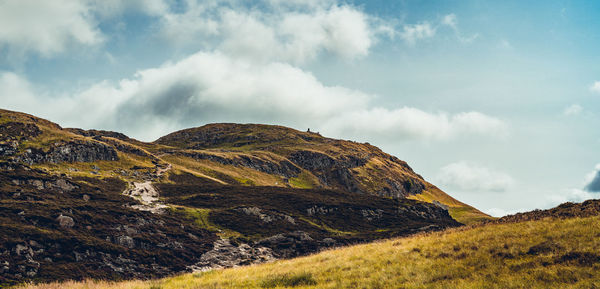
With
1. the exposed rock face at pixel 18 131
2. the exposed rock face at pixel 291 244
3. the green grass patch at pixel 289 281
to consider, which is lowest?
the exposed rock face at pixel 291 244

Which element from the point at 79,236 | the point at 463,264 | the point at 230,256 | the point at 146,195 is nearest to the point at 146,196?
the point at 146,195

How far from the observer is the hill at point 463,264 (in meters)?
12.6

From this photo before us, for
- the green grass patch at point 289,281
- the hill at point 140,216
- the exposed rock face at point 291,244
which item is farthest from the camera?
the exposed rock face at point 291,244

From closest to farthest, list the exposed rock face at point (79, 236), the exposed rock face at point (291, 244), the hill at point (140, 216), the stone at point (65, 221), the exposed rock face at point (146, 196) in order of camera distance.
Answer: the exposed rock face at point (79, 236) < the hill at point (140, 216) < the stone at point (65, 221) < the exposed rock face at point (291, 244) < the exposed rock face at point (146, 196)

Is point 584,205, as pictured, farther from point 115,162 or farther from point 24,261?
point 115,162

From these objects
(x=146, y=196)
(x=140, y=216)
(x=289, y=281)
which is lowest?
(x=140, y=216)

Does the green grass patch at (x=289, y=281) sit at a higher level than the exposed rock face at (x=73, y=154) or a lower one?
lower

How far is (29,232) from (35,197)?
85.1 ft

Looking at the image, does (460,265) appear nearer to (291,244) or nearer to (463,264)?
(463,264)

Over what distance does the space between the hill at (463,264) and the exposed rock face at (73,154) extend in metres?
127

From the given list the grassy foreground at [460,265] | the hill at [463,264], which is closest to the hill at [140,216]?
the grassy foreground at [460,265]

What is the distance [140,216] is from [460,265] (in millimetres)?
75556

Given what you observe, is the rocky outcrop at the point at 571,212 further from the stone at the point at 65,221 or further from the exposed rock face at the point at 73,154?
the exposed rock face at the point at 73,154

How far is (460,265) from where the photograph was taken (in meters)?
14.9
